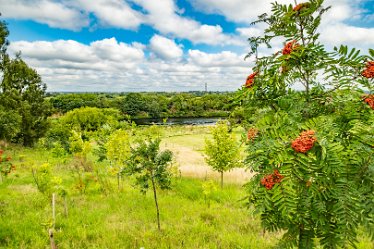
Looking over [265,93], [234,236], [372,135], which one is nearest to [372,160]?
[372,135]

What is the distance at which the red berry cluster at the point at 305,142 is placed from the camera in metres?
2.51

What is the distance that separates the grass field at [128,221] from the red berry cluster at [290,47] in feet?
10.5

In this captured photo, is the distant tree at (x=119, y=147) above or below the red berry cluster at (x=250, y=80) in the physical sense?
below

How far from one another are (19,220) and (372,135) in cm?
871

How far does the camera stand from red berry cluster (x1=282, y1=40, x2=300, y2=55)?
10.3 feet

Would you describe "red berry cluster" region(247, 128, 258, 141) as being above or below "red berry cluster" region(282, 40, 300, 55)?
below

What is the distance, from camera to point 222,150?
15.1m

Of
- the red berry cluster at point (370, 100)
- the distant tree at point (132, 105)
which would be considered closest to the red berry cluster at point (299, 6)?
the red berry cluster at point (370, 100)

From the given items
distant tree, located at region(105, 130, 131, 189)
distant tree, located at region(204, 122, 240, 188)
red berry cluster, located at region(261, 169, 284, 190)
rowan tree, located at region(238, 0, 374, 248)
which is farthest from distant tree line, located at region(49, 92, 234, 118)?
red berry cluster, located at region(261, 169, 284, 190)

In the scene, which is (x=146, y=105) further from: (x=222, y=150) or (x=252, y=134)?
(x=252, y=134)

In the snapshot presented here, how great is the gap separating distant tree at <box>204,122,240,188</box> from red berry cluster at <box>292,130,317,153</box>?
1241 cm

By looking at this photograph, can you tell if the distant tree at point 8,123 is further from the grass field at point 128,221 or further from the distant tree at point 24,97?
the grass field at point 128,221

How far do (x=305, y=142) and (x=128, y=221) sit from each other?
6.68 metres

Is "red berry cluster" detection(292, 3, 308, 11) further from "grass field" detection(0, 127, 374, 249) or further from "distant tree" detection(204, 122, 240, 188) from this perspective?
"distant tree" detection(204, 122, 240, 188)
